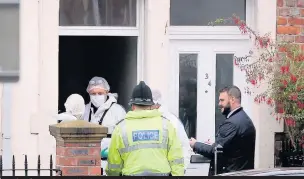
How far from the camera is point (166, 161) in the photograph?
7.89 meters

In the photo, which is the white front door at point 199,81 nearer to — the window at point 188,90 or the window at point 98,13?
the window at point 188,90

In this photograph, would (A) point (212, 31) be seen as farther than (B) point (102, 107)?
Yes

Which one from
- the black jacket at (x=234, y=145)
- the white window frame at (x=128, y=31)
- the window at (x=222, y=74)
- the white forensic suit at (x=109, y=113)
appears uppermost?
the white window frame at (x=128, y=31)

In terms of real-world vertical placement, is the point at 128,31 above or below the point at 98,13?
below

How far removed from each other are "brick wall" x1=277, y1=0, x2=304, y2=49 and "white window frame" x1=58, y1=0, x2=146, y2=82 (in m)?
1.91

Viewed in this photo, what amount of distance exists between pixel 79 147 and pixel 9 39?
3.97m

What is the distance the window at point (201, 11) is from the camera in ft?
39.3

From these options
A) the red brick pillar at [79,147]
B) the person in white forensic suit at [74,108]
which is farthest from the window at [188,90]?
the red brick pillar at [79,147]

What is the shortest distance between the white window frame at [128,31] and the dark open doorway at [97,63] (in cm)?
17

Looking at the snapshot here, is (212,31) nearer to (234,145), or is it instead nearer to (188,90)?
(188,90)

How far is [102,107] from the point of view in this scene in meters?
10.4

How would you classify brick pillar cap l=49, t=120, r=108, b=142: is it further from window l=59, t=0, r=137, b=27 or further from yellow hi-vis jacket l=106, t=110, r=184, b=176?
window l=59, t=0, r=137, b=27

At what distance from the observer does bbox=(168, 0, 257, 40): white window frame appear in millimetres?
11945

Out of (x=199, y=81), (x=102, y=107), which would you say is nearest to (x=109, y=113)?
(x=102, y=107)
